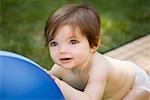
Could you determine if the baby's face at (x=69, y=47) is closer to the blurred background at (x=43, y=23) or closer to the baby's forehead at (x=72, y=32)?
the baby's forehead at (x=72, y=32)

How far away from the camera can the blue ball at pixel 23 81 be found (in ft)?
4.60

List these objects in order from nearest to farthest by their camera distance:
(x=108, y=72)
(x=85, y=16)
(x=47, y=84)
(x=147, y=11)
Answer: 1. (x=47, y=84)
2. (x=85, y=16)
3. (x=108, y=72)
4. (x=147, y=11)

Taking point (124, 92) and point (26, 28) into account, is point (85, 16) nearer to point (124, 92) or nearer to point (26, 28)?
point (124, 92)

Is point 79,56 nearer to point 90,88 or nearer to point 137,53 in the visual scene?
point 90,88

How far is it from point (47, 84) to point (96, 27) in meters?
0.30

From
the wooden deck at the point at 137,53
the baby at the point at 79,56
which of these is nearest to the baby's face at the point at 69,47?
the baby at the point at 79,56

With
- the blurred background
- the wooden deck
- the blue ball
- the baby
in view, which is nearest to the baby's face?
the baby

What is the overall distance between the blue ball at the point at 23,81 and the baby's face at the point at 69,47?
106 millimetres

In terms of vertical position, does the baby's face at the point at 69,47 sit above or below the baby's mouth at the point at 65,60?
above

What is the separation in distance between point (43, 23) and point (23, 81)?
6.41 ft

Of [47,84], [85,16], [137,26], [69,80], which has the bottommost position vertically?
[137,26]

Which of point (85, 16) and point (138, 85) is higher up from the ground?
point (85, 16)

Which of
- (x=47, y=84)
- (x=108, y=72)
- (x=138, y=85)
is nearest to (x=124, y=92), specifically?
(x=138, y=85)

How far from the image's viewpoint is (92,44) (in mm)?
1649
